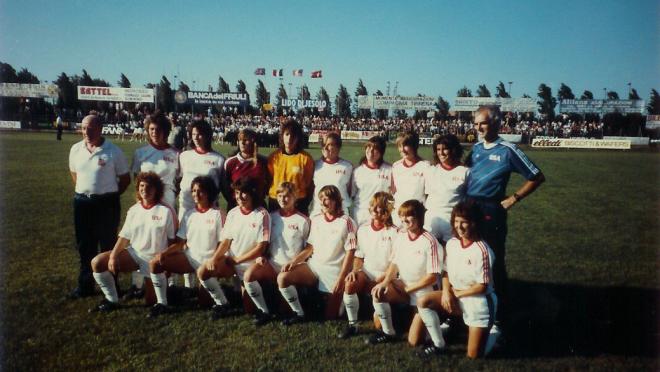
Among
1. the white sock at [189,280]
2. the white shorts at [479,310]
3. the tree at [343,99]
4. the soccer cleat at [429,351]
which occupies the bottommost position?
the soccer cleat at [429,351]

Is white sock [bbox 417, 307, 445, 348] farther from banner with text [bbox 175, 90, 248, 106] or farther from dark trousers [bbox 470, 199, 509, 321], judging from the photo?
banner with text [bbox 175, 90, 248, 106]

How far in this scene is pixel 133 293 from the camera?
16.7ft

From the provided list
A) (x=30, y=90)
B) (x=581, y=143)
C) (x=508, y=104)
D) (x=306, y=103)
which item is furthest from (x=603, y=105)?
(x=30, y=90)

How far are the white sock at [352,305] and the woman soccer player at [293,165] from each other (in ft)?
4.75

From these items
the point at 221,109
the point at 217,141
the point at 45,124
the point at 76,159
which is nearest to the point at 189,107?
the point at 221,109

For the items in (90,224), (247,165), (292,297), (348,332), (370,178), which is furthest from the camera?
(247,165)

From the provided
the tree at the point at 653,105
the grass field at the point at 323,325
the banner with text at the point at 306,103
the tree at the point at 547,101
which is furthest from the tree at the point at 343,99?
the grass field at the point at 323,325

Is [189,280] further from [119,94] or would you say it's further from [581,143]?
[119,94]

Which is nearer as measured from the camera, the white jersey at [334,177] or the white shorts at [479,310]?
the white shorts at [479,310]

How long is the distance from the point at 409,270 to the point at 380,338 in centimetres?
66

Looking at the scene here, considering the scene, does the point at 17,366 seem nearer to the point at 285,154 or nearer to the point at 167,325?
the point at 167,325

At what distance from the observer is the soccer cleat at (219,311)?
4.56 m

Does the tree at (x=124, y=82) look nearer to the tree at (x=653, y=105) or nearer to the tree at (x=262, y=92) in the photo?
the tree at (x=262, y=92)

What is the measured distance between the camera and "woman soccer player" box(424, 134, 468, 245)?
4543mm
